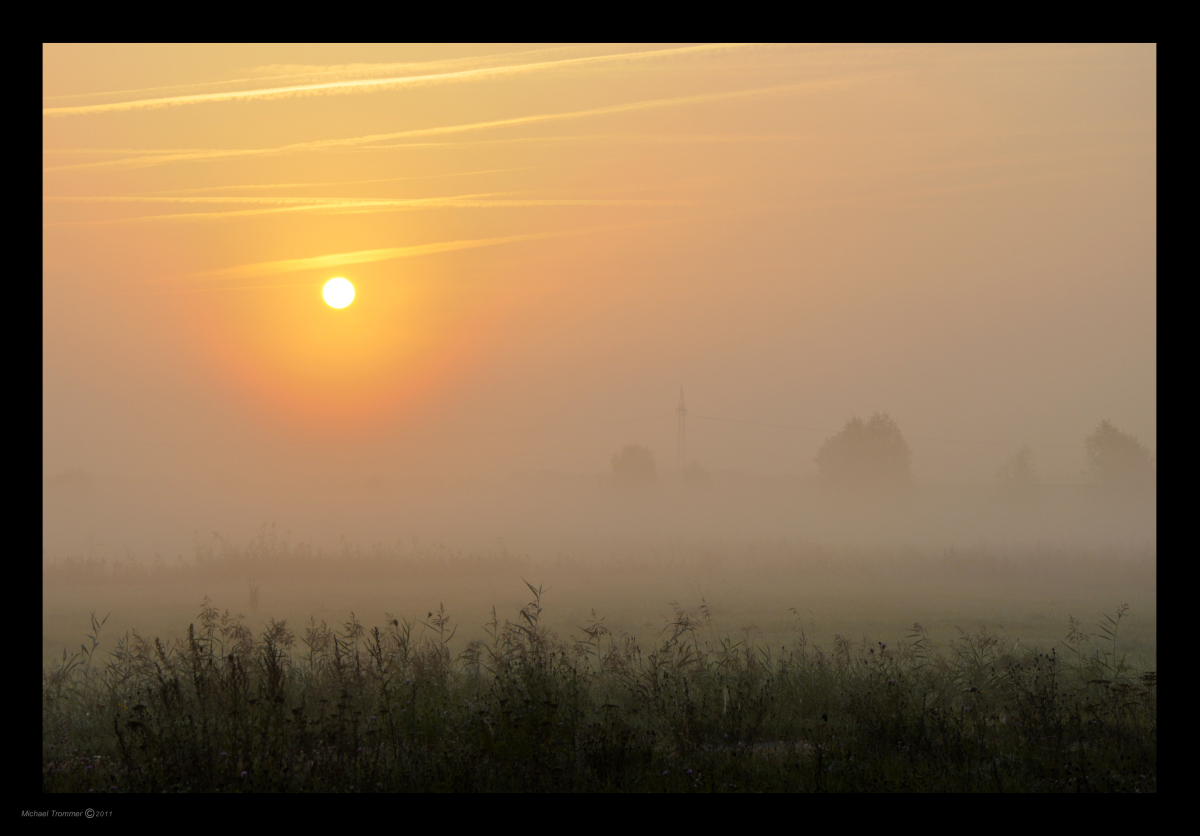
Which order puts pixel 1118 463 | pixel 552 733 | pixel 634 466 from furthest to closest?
1. pixel 634 466
2. pixel 1118 463
3. pixel 552 733

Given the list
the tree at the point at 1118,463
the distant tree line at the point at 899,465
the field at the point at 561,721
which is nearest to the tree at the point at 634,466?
the distant tree line at the point at 899,465

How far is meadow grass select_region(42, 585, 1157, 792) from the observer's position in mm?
7453

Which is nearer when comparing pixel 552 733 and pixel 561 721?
pixel 552 733

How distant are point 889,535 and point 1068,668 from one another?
5595 centimetres

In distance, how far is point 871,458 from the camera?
8294 cm

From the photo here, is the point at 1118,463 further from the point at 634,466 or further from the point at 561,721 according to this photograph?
the point at 561,721

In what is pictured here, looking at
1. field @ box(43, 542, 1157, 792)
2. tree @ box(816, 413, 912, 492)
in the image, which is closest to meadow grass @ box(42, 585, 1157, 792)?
field @ box(43, 542, 1157, 792)

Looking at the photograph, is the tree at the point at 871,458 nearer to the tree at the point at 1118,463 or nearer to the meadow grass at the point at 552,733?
the tree at the point at 1118,463

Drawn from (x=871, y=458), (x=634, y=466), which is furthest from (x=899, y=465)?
(x=634, y=466)

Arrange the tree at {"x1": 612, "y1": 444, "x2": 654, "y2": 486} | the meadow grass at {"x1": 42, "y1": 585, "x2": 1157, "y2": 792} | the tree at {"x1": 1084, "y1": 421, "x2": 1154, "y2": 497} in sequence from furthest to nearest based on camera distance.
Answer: the tree at {"x1": 612, "y1": 444, "x2": 654, "y2": 486}
the tree at {"x1": 1084, "y1": 421, "x2": 1154, "y2": 497}
the meadow grass at {"x1": 42, "y1": 585, "x2": 1157, "y2": 792}

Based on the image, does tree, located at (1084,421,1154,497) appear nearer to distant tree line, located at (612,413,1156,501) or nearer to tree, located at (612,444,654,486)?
distant tree line, located at (612,413,1156,501)

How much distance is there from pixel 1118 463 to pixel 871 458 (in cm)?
2251

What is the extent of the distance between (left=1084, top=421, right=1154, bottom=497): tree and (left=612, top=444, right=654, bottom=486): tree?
4506cm

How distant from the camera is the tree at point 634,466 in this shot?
3642 inches
